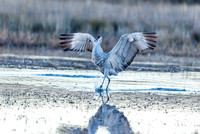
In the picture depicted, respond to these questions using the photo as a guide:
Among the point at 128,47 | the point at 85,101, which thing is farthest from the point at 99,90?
the point at 85,101

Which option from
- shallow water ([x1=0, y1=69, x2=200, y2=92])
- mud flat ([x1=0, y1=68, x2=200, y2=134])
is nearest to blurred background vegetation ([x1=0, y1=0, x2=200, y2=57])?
shallow water ([x1=0, y1=69, x2=200, y2=92])

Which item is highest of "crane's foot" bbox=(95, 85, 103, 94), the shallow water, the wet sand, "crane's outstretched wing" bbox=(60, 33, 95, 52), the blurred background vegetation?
"crane's outstretched wing" bbox=(60, 33, 95, 52)

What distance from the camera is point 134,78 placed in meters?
12.5

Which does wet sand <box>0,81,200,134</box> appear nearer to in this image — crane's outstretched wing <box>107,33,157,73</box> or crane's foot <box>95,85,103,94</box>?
crane's foot <box>95,85,103,94</box>

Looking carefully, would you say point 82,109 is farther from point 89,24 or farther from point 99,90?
point 89,24

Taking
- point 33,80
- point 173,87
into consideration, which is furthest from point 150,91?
point 33,80

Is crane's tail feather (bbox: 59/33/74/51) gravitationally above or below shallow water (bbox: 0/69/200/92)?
above

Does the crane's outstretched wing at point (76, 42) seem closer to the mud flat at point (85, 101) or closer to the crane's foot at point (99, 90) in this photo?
the mud flat at point (85, 101)

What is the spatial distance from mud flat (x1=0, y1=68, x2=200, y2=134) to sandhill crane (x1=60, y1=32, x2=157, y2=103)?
52 cm

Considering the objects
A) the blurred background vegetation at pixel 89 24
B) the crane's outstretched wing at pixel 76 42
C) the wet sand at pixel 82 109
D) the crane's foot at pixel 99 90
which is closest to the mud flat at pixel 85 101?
the wet sand at pixel 82 109

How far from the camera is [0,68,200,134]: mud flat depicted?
7.44m

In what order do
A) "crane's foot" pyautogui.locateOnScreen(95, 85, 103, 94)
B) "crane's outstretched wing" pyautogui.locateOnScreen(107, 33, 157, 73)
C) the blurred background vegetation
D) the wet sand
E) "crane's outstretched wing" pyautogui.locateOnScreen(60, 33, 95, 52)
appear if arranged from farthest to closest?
the blurred background vegetation → "crane's outstretched wing" pyautogui.locateOnScreen(60, 33, 95, 52) → "crane's foot" pyautogui.locateOnScreen(95, 85, 103, 94) → "crane's outstretched wing" pyautogui.locateOnScreen(107, 33, 157, 73) → the wet sand

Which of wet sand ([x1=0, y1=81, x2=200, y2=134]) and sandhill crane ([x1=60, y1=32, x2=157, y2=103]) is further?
sandhill crane ([x1=60, y1=32, x2=157, y2=103])

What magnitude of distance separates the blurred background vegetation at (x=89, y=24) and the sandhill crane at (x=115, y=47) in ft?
20.6
